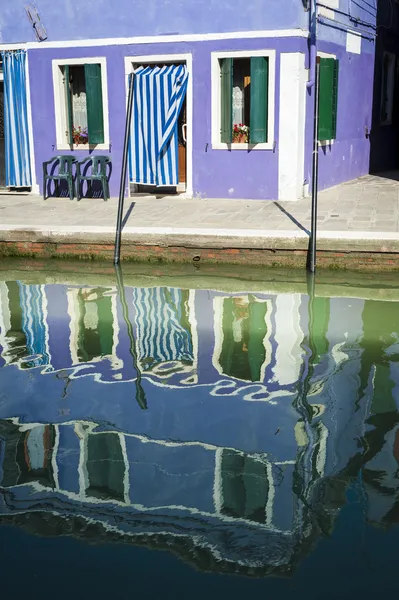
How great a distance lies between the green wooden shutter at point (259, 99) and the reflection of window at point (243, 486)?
7.72 meters

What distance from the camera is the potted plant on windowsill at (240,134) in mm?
11445

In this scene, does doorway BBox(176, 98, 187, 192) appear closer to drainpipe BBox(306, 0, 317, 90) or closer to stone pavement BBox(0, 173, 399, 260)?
stone pavement BBox(0, 173, 399, 260)

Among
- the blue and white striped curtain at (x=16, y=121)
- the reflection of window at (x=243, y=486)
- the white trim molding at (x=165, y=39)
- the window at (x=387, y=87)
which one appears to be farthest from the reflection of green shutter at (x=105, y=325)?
the window at (x=387, y=87)

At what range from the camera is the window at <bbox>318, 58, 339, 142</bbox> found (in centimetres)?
1189

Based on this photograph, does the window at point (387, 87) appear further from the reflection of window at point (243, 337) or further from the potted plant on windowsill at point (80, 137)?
the reflection of window at point (243, 337)

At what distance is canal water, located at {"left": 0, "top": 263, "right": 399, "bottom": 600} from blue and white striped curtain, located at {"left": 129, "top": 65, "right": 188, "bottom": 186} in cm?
480

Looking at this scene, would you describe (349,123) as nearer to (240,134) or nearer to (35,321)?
(240,134)

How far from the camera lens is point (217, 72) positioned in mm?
11117

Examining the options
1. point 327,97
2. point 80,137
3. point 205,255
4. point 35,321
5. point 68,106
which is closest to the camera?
point 35,321

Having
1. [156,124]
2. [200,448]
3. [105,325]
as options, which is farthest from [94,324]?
[156,124]

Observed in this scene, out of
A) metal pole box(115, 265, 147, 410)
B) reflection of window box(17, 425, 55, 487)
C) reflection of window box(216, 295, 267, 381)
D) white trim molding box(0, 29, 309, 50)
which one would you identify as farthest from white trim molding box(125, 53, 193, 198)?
reflection of window box(17, 425, 55, 487)

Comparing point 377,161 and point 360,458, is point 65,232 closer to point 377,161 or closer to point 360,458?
point 360,458

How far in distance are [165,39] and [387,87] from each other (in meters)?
7.02

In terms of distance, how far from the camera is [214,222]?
9438 millimetres
